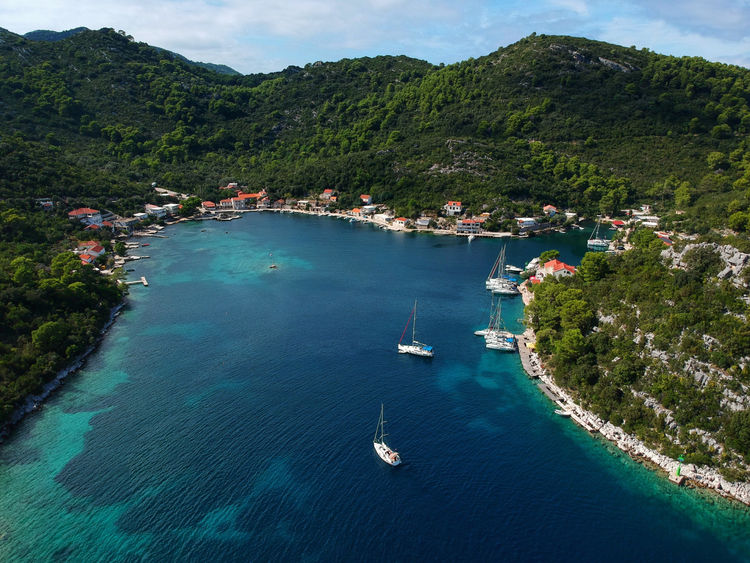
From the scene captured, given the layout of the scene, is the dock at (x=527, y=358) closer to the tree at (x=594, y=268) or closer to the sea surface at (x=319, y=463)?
the sea surface at (x=319, y=463)

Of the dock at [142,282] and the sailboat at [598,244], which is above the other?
the sailboat at [598,244]

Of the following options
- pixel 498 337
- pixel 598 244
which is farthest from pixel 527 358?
pixel 598 244

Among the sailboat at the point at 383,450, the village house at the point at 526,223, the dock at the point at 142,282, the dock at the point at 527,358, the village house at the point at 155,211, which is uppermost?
Answer: the village house at the point at 526,223

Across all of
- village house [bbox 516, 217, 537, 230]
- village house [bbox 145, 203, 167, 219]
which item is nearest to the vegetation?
village house [bbox 516, 217, 537, 230]

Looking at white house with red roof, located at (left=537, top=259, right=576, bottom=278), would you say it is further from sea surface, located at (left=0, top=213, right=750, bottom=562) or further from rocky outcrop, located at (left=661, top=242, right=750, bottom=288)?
rocky outcrop, located at (left=661, top=242, right=750, bottom=288)

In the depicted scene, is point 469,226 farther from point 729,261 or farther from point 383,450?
point 383,450

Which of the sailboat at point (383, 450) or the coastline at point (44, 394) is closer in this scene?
the sailboat at point (383, 450)

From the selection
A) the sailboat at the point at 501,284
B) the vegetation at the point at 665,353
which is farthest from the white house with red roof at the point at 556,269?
the vegetation at the point at 665,353
